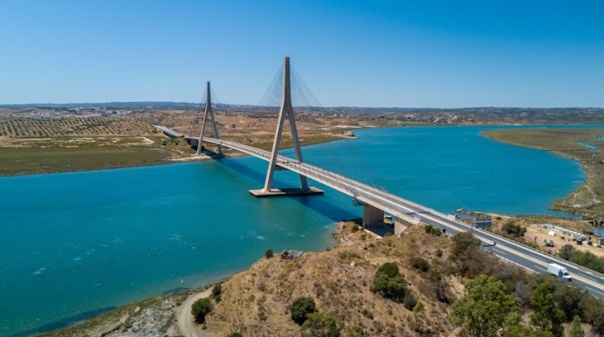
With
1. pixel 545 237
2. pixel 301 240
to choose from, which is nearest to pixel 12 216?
pixel 301 240

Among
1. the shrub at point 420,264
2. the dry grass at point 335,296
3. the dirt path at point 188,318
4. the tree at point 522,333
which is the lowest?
the dirt path at point 188,318

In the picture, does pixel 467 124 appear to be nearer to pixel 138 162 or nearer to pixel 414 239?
pixel 138 162

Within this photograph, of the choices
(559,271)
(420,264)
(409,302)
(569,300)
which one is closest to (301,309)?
(409,302)

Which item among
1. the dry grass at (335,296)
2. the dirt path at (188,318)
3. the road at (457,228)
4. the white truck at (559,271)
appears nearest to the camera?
the dry grass at (335,296)

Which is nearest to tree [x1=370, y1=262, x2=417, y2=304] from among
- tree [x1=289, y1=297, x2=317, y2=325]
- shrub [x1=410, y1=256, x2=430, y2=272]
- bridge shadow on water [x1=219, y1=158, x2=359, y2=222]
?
shrub [x1=410, y1=256, x2=430, y2=272]

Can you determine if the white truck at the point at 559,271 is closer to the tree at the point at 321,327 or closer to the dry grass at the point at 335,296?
the dry grass at the point at 335,296

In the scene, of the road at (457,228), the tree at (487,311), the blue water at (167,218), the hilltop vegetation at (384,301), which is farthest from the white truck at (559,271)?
the blue water at (167,218)

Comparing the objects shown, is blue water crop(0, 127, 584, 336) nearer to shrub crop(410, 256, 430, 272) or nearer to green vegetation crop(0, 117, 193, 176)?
green vegetation crop(0, 117, 193, 176)
